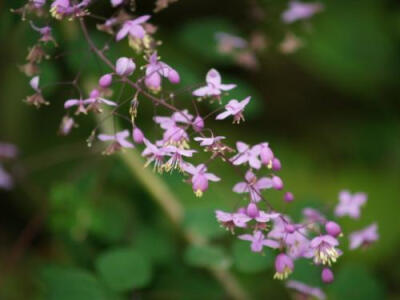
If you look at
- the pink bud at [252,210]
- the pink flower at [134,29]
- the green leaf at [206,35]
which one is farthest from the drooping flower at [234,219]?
the green leaf at [206,35]

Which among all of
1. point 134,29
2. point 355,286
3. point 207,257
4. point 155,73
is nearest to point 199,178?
point 155,73

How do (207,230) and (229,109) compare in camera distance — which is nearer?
(229,109)

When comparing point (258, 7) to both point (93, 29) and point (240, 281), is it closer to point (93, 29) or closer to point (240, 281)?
point (93, 29)

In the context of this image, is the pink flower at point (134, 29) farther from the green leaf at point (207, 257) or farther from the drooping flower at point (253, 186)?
the green leaf at point (207, 257)

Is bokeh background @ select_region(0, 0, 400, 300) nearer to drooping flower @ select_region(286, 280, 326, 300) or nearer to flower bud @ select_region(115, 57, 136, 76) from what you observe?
drooping flower @ select_region(286, 280, 326, 300)

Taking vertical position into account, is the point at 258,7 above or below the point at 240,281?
above

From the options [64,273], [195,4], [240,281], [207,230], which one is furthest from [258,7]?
[64,273]

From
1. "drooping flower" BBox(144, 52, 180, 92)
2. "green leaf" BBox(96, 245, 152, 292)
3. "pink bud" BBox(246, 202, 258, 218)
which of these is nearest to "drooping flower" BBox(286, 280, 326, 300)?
"green leaf" BBox(96, 245, 152, 292)
